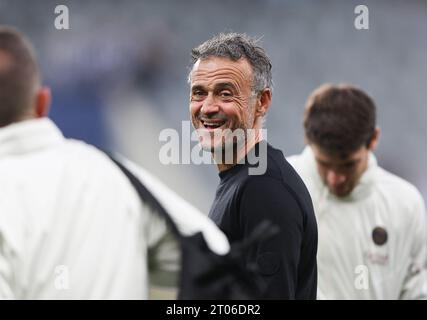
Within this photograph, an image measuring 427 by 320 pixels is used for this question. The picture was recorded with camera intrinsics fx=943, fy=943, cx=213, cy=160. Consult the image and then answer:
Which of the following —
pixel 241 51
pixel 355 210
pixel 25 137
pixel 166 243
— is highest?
pixel 241 51

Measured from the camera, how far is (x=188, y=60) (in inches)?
311

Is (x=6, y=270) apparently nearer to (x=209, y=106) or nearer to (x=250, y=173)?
(x=250, y=173)

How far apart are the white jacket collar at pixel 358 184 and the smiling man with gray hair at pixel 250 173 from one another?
1490 mm

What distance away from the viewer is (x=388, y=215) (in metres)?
4.85

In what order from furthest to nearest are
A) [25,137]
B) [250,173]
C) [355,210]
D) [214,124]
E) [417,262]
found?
[355,210] < [417,262] < [214,124] < [250,173] < [25,137]

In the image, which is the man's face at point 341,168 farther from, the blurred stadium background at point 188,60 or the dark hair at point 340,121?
the blurred stadium background at point 188,60

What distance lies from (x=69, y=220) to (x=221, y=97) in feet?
4.04

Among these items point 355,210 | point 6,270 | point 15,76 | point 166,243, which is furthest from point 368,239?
point 6,270

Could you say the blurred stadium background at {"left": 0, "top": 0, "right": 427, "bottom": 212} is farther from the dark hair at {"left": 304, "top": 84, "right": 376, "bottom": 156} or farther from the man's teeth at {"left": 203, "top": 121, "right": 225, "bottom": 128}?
the man's teeth at {"left": 203, "top": 121, "right": 225, "bottom": 128}

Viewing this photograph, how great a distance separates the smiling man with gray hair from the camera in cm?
264

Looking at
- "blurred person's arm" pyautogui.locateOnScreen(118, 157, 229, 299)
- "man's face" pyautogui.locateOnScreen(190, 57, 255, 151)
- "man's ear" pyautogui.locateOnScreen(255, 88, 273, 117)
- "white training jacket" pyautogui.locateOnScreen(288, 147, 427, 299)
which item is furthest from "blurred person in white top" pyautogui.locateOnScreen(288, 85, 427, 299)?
"blurred person's arm" pyautogui.locateOnScreen(118, 157, 229, 299)

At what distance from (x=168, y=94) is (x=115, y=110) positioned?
1.68 ft

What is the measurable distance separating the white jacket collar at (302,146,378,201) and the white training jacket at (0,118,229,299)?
264 cm

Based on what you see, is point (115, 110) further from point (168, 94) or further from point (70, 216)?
point (70, 216)
